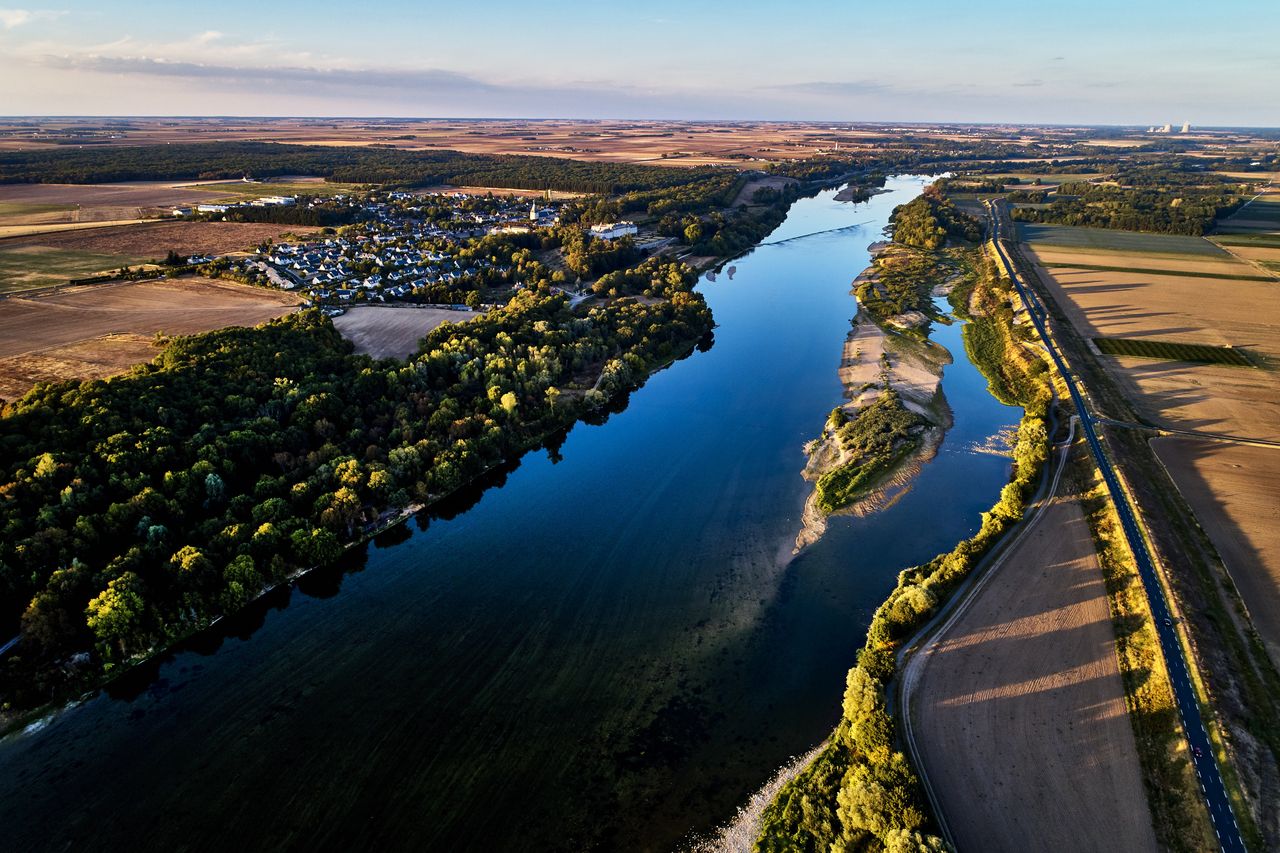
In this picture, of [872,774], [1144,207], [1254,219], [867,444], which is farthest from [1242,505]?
[1254,219]

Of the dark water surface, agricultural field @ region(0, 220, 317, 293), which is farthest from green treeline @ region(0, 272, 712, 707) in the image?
agricultural field @ region(0, 220, 317, 293)

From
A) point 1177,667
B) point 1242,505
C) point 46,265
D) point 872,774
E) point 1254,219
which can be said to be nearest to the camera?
point 872,774

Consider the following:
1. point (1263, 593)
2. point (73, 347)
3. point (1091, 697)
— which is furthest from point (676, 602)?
point (73, 347)

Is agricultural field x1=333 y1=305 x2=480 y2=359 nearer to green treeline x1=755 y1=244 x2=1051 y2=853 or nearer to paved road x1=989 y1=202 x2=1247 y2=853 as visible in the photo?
green treeline x1=755 y1=244 x2=1051 y2=853

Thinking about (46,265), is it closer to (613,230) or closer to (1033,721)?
A: (613,230)

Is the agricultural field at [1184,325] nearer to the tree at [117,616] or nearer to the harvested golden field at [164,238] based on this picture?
the tree at [117,616]

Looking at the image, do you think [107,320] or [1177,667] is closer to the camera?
[1177,667]

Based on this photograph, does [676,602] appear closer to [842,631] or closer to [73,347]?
[842,631]
